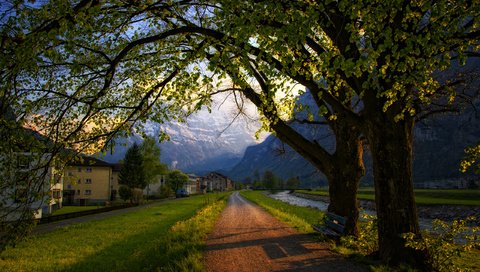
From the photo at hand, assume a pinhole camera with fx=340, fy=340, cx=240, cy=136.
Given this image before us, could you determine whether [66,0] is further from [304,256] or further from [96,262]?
[96,262]

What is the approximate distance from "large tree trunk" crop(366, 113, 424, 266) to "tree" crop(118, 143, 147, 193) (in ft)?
245

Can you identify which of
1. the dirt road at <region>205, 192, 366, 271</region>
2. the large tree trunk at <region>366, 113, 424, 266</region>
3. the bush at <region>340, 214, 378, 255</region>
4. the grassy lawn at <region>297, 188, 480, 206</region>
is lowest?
the grassy lawn at <region>297, 188, 480, 206</region>

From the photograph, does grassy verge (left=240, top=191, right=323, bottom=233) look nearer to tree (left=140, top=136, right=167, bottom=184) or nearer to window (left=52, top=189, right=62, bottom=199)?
window (left=52, top=189, right=62, bottom=199)

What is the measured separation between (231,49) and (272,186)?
623 feet

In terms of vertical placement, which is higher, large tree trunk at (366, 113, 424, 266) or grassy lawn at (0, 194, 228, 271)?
large tree trunk at (366, 113, 424, 266)

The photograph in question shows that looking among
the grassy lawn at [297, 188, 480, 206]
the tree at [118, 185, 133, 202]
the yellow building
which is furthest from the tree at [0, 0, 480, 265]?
the yellow building

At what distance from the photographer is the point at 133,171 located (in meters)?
81.5

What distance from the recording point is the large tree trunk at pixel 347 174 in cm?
1351

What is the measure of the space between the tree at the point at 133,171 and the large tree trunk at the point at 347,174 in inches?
2783

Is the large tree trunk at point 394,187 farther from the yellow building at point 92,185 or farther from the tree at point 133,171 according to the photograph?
the yellow building at point 92,185

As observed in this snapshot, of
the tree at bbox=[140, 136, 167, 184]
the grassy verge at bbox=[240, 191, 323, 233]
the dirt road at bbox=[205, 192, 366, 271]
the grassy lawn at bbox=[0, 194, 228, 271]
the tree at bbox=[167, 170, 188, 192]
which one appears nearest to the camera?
the dirt road at bbox=[205, 192, 366, 271]

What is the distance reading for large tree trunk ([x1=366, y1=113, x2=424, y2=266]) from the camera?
8859 mm

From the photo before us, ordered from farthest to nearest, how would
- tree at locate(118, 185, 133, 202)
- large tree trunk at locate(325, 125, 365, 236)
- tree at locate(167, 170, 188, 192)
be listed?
tree at locate(167, 170, 188, 192) → tree at locate(118, 185, 133, 202) → large tree trunk at locate(325, 125, 365, 236)

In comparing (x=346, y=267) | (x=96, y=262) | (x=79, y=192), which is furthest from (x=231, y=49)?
(x=79, y=192)
